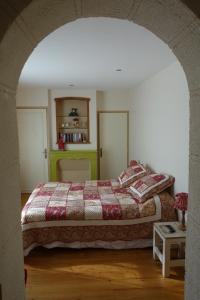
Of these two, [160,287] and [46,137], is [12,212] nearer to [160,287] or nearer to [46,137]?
[160,287]

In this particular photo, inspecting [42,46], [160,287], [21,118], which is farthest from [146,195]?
[21,118]

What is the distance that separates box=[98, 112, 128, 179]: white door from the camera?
549cm

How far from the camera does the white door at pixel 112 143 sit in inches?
216

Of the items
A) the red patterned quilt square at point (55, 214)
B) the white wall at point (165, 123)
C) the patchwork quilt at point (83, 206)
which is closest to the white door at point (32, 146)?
the patchwork quilt at point (83, 206)

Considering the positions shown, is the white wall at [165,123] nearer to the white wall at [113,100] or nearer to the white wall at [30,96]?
the white wall at [113,100]

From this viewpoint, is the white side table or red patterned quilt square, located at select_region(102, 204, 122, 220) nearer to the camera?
the white side table

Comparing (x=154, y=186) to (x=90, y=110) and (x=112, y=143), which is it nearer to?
(x=112, y=143)

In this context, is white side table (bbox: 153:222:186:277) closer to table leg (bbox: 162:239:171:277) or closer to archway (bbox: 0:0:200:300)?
table leg (bbox: 162:239:171:277)

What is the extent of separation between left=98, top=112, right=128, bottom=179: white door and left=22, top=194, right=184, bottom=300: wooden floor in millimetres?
2787

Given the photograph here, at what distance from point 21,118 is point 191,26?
4.94 meters

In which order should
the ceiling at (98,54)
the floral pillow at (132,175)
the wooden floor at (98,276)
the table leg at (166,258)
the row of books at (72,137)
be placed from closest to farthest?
the ceiling at (98,54)
the wooden floor at (98,276)
the table leg at (166,258)
the floral pillow at (132,175)
the row of books at (72,137)

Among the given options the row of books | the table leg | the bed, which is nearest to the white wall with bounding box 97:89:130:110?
the row of books

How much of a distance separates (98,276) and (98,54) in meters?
2.34

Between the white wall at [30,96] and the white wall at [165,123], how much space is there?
2027mm
